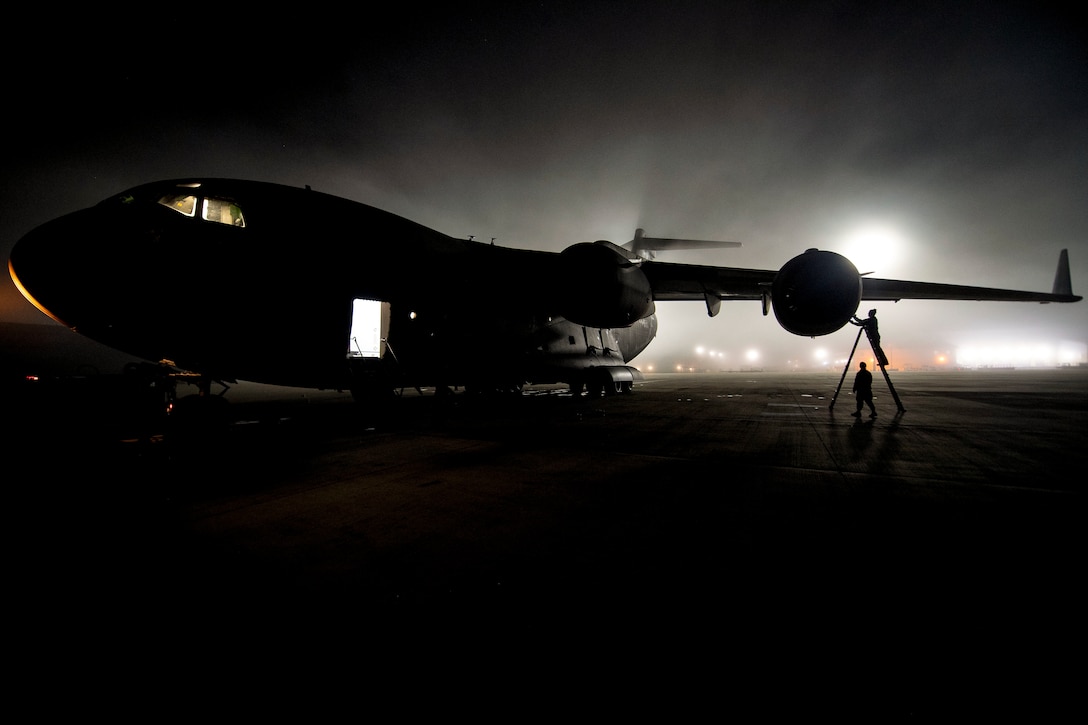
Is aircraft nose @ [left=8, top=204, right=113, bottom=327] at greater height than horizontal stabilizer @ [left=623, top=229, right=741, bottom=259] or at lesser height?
lesser

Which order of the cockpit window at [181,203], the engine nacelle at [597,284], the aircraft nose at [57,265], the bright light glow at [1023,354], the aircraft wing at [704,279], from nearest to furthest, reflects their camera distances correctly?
the aircraft nose at [57,265] < the cockpit window at [181,203] < the engine nacelle at [597,284] < the aircraft wing at [704,279] < the bright light glow at [1023,354]

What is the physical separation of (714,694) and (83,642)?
197cm

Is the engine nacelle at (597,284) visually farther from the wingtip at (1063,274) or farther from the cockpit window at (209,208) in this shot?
the wingtip at (1063,274)

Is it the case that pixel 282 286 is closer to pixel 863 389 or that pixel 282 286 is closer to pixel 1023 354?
pixel 863 389

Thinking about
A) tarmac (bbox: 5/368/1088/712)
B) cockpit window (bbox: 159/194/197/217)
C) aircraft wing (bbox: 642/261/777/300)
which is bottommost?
tarmac (bbox: 5/368/1088/712)

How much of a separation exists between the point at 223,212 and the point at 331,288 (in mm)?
1591

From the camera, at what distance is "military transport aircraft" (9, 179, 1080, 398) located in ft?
15.3

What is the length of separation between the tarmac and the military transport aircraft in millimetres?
1728

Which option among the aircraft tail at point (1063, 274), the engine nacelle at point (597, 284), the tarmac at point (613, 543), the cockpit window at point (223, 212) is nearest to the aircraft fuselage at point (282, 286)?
the cockpit window at point (223, 212)

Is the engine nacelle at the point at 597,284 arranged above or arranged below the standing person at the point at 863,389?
above

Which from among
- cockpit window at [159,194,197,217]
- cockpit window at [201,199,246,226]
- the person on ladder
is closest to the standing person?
the person on ladder

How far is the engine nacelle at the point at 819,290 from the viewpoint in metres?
5.74

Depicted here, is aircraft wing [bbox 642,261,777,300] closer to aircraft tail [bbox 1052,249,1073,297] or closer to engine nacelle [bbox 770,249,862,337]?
engine nacelle [bbox 770,249,862,337]

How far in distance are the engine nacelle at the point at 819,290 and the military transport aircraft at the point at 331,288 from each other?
0.02m
